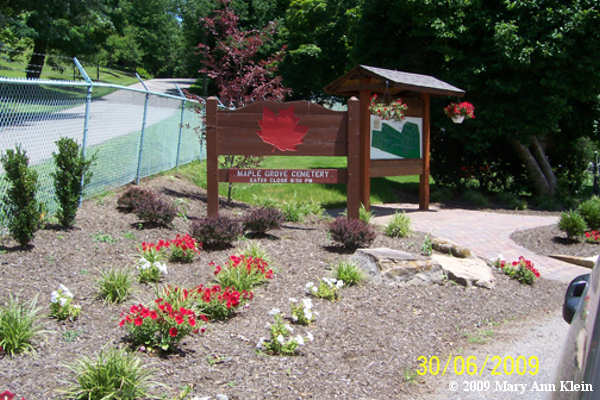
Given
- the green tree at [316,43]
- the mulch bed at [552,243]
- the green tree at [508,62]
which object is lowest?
the mulch bed at [552,243]

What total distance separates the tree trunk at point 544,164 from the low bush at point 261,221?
10011mm

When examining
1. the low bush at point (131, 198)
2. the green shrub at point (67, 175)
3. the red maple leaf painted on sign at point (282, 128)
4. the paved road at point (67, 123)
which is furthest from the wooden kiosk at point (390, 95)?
the green shrub at point (67, 175)

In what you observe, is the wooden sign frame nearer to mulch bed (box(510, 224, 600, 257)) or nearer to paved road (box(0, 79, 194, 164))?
paved road (box(0, 79, 194, 164))

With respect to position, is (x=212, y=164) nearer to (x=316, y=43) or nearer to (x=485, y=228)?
(x=485, y=228)

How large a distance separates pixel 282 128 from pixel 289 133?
13 cm

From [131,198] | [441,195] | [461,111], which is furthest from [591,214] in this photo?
[131,198]

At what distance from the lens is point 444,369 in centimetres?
414

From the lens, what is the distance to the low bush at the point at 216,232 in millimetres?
6453

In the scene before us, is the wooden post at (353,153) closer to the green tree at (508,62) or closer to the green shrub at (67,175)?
the green shrub at (67,175)

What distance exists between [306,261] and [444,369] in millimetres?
2525

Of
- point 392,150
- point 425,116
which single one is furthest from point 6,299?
point 425,116

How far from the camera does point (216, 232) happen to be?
6422mm

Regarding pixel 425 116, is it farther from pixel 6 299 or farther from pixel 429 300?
pixel 6 299

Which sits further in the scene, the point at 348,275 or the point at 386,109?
the point at 386,109
